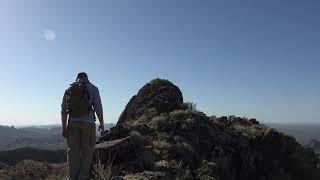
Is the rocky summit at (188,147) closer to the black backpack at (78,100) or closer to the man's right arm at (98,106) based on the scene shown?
the man's right arm at (98,106)

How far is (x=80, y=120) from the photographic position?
10.9 m

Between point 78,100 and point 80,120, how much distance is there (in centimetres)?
43

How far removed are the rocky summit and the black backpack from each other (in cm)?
149

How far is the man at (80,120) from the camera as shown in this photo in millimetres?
10852

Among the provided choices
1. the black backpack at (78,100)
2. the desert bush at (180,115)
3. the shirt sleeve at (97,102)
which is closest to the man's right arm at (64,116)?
the black backpack at (78,100)

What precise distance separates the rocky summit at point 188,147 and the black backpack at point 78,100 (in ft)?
4.89

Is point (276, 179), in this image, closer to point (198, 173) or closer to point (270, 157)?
point (270, 157)

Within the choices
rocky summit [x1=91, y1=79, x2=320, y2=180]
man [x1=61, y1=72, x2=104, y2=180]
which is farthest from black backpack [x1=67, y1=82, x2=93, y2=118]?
rocky summit [x1=91, y1=79, x2=320, y2=180]

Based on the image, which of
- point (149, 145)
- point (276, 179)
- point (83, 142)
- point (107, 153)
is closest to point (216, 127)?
point (276, 179)

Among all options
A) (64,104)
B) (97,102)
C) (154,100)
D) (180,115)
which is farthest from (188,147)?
(154,100)

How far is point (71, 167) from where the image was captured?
11.1m

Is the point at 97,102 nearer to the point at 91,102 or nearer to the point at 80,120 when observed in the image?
the point at 91,102

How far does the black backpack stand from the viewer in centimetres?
1080

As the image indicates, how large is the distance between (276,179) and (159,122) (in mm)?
4619
